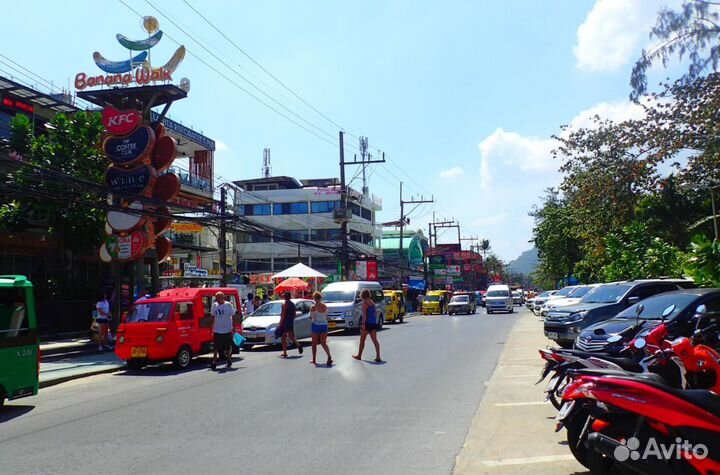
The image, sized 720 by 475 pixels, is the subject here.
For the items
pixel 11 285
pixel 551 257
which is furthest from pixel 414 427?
pixel 551 257

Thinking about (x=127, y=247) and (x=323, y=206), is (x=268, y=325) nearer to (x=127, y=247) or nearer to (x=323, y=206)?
(x=127, y=247)

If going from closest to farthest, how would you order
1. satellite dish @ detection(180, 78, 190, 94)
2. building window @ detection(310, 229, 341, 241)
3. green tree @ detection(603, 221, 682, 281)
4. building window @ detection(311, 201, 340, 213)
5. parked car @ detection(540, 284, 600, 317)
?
1. parked car @ detection(540, 284, 600, 317)
2. green tree @ detection(603, 221, 682, 281)
3. satellite dish @ detection(180, 78, 190, 94)
4. building window @ detection(311, 201, 340, 213)
5. building window @ detection(310, 229, 341, 241)

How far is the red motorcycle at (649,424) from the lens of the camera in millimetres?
4812

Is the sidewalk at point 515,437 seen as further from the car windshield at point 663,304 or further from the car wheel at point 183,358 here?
the car wheel at point 183,358

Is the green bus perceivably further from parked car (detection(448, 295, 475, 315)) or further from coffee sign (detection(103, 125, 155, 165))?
parked car (detection(448, 295, 475, 315))

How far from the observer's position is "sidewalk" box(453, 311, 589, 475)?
19.8ft

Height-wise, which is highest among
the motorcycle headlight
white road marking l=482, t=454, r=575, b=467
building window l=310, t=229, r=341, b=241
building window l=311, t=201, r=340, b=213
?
building window l=311, t=201, r=340, b=213

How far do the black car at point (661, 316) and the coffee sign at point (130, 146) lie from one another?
61.0 ft

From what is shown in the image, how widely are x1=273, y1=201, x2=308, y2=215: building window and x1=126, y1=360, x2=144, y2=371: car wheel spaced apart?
5084 centimetres

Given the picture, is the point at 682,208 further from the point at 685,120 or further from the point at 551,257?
the point at 551,257

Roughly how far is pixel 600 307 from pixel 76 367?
13.1 metres

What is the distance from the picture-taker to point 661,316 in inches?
373

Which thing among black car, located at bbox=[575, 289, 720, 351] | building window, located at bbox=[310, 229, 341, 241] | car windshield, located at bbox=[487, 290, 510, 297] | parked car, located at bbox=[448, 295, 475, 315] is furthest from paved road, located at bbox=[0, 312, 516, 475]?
building window, located at bbox=[310, 229, 341, 241]

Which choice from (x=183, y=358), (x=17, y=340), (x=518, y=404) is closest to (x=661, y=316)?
(x=518, y=404)
